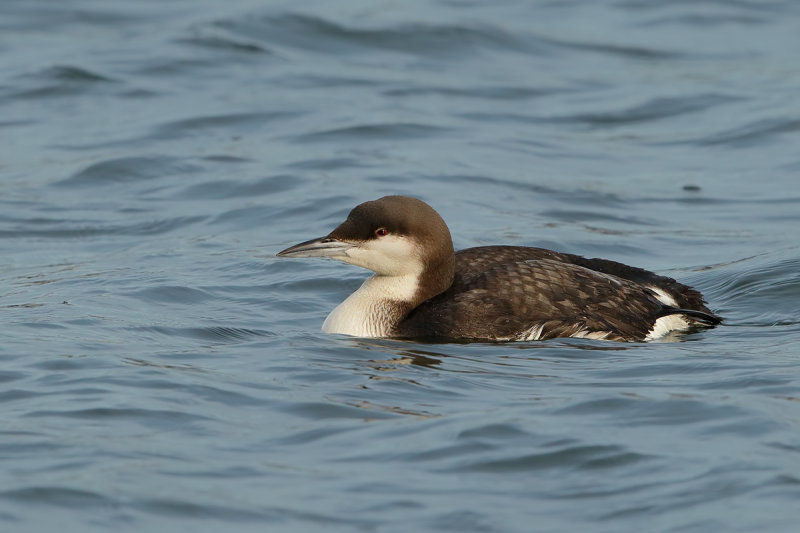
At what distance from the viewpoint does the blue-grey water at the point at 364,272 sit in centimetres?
Answer: 553

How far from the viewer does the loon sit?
7711mm

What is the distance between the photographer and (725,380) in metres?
6.96

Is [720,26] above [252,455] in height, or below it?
above

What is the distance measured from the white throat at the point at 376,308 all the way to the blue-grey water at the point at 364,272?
15 cm

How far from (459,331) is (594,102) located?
880 cm

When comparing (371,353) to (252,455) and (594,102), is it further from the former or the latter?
(594,102)

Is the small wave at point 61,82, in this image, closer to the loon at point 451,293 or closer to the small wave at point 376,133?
the small wave at point 376,133

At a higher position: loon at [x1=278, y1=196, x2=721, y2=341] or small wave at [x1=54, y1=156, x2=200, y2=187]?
loon at [x1=278, y1=196, x2=721, y2=341]

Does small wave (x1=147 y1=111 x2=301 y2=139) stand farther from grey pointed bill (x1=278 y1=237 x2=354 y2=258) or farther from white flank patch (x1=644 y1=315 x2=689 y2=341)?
white flank patch (x1=644 y1=315 x2=689 y2=341)

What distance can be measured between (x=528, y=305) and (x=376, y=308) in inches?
33.9

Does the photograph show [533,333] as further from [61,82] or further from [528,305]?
[61,82]

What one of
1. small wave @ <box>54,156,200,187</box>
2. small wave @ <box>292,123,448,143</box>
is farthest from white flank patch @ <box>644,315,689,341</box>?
small wave @ <box>292,123,448,143</box>

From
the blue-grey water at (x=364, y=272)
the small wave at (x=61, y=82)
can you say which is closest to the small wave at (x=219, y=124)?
the blue-grey water at (x=364, y=272)

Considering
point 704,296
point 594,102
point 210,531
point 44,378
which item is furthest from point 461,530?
point 594,102
